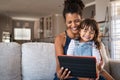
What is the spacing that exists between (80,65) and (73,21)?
A: 0.42 m

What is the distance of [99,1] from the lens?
5758 mm

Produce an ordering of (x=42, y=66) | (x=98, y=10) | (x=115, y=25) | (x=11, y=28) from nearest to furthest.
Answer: (x=42, y=66) < (x=115, y=25) < (x=98, y=10) < (x=11, y=28)

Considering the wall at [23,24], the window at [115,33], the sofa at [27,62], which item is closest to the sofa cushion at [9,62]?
the sofa at [27,62]

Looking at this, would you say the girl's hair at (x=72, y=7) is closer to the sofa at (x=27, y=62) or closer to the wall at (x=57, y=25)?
the sofa at (x=27, y=62)

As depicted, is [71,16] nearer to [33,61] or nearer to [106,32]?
[33,61]

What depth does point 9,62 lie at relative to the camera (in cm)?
205

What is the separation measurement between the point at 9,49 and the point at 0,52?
0.09 m

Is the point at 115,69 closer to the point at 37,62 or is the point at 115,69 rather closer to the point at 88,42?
the point at 37,62

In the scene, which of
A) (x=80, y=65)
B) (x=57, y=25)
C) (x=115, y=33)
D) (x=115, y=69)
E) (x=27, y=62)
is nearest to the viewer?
(x=80, y=65)

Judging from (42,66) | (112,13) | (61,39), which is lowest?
(42,66)

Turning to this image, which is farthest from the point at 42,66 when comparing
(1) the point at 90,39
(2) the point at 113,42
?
(2) the point at 113,42

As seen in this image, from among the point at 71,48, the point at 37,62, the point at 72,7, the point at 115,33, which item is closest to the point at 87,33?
the point at 71,48

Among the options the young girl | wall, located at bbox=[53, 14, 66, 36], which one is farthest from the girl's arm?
wall, located at bbox=[53, 14, 66, 36]

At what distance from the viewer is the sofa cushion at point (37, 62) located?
215 centimetres
